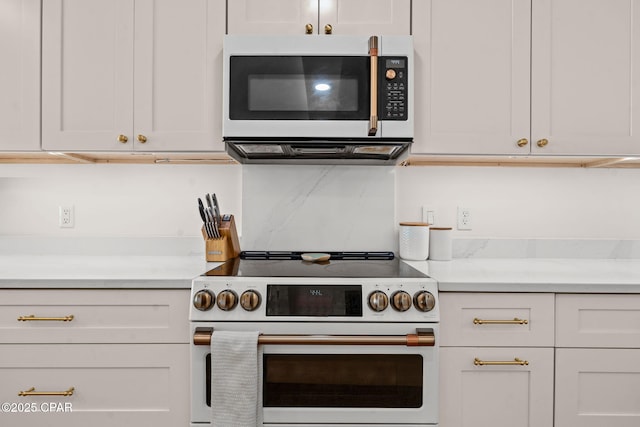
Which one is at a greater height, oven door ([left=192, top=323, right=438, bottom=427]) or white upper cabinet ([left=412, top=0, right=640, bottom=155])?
white upper cabinet ([left=412, top=0, right=640, bottom=155])

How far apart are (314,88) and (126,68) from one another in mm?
764

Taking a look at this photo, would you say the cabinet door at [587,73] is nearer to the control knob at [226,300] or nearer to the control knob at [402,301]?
the control knob at [402,301]

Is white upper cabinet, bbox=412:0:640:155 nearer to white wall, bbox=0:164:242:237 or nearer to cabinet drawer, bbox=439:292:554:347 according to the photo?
cabinet drawer, bbox=439:292:554:347

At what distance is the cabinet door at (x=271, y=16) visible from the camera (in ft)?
5.16

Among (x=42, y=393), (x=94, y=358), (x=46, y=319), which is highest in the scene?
(x=46, y=319)

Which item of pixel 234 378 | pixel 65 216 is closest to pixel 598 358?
pixel 234 378

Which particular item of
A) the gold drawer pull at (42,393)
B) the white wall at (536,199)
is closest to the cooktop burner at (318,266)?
the white wall at (536,199)

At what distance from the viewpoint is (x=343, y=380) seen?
1.30 metres

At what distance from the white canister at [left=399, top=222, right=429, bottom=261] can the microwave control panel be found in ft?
1.71

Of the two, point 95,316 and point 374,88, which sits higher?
point 374,88

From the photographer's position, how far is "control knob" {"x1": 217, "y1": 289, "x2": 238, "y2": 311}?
1.27 m

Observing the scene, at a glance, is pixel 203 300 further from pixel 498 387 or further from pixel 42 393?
pixel 498 387

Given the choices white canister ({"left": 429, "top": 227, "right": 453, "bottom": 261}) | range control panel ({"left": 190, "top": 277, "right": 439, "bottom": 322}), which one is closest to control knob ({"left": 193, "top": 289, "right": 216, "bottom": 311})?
range control panel ({"left": 190, "top": 277, "right": 439, "bottom": 322})

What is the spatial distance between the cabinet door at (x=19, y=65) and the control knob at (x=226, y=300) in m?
1.07
